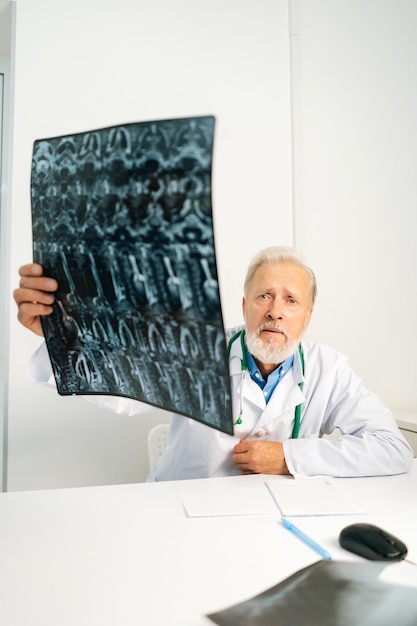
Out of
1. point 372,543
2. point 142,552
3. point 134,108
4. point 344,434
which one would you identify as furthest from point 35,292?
point 134,108

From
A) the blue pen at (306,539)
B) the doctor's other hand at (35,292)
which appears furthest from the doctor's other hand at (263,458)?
→ the doctor's other hand at (35,292)

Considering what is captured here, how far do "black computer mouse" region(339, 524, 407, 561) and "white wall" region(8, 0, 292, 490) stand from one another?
4.39 feet

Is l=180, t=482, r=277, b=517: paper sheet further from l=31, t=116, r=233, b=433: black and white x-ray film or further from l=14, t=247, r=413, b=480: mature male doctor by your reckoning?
l=31, t=116, r=233, b=433: black and white x-ray film

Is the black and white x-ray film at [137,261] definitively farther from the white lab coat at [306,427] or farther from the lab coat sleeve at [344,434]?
the lab coat sleeve at [344,434]

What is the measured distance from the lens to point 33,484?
212 cm

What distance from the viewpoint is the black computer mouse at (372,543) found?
0.94 metres

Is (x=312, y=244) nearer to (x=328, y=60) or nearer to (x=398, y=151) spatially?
(x=398, y=151)

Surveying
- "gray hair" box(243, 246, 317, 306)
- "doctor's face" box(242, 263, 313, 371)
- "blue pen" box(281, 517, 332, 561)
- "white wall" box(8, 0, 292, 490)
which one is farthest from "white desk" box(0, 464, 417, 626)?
"white wall" box(8, 0, 292, 490)

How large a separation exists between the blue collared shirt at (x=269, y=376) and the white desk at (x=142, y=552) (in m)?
0.32

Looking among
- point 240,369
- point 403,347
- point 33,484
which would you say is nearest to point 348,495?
point 240,369

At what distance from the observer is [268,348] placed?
5.12 ft

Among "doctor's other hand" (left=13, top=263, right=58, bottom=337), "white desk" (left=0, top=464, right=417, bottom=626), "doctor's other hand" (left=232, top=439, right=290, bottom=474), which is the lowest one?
"white desk" (left=0, top=464, right=417, bottom=626)

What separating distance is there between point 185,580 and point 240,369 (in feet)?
2.59

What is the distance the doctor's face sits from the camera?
1.57 meters
